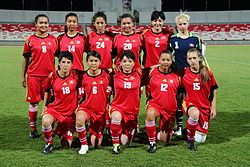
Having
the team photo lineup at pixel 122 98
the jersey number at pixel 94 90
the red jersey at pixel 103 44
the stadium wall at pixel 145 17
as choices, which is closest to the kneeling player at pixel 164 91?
the team photo lineup at pixel 122 98

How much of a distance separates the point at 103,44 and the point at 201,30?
33.4m

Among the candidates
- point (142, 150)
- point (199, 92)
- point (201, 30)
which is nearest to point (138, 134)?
point (142, 150)

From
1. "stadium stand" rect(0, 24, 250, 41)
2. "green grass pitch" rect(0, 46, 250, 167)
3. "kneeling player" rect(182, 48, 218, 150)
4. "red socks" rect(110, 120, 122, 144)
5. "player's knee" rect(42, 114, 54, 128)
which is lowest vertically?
"green grass pitch" rect(0, 46, 250, 167)

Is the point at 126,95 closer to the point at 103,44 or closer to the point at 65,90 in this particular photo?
the point at 65,90

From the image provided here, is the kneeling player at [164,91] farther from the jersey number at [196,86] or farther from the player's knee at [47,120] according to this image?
the player's knee at [47,120]

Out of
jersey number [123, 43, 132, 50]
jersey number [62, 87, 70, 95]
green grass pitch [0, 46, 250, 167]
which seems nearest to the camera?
green grass pitch [0, 46, 250, 167]

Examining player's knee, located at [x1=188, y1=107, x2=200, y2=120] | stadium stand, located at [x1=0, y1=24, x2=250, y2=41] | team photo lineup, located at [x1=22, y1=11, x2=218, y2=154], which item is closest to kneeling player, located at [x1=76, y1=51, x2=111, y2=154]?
team photo lineup, located at [x1=22, y1=11, x2=218, y2=154]

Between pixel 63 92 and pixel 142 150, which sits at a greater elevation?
pixel 63 92

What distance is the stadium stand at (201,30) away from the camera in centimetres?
3297

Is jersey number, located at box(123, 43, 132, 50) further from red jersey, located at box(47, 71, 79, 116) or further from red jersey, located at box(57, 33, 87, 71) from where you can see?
red jersey, located at box(47, 71, 79, 116)

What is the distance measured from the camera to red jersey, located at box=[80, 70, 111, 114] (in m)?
4.20

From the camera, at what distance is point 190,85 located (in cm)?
429

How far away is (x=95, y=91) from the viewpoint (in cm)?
420

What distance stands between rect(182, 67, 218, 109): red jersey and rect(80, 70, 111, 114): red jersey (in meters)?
1.15
